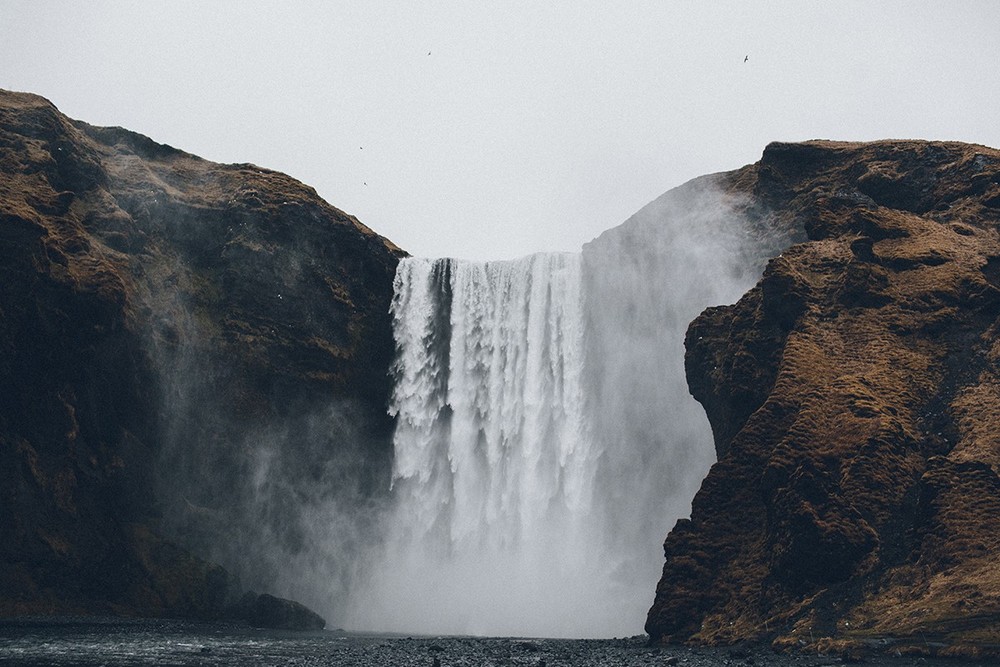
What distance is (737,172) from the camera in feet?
179

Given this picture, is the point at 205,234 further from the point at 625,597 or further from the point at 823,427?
the point at 823,427

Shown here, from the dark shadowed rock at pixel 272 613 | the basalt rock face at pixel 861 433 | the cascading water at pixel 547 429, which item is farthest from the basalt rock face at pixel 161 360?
the basalt rock face at pixel 861 433

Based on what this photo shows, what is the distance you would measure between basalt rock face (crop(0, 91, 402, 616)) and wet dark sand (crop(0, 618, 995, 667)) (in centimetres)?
577

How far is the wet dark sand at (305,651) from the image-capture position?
24750 mm

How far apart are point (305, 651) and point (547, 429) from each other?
88.0 feet

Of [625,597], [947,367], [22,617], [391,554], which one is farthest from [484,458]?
[947,367]

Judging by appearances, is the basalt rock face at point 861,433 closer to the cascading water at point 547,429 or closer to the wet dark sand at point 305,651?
the wet dark sand at point 305,651

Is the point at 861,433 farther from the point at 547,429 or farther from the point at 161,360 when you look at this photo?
the point at 161,360

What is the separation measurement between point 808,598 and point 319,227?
4070cm

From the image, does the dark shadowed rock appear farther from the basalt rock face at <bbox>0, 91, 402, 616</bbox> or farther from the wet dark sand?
the wet dark sand

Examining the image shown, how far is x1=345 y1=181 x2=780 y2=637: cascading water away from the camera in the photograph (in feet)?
166

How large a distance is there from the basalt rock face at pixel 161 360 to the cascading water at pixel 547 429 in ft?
12.4

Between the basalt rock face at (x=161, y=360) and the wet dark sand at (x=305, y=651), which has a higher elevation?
the basalt rock face at (x=161, y=360)

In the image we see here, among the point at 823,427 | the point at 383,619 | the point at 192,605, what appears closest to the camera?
the point at 823,427
